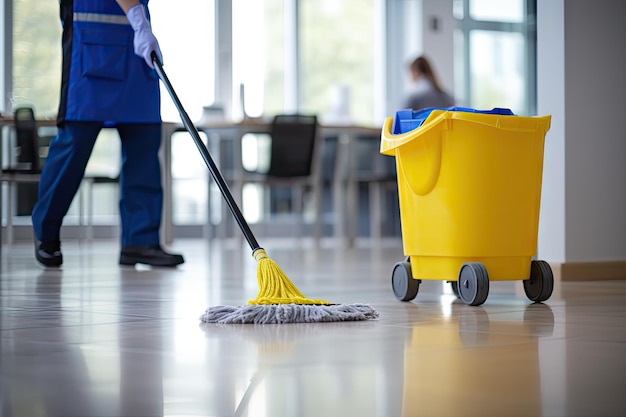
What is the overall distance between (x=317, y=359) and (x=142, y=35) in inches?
85.9

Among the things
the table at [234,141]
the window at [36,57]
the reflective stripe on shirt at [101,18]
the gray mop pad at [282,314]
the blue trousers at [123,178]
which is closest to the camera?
the gray mop pad at [282,314]

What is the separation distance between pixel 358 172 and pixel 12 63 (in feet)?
9.93

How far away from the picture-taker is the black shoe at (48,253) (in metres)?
3.67

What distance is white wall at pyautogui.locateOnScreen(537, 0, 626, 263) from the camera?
3006 mm

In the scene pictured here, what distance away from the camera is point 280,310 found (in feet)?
5.76

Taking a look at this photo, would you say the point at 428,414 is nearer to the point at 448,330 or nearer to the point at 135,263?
the point at 448,330

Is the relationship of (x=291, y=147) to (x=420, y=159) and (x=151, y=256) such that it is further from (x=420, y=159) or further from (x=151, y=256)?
(x=420, y=159)

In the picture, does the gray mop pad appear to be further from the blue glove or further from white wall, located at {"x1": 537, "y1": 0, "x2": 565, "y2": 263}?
the blue glove

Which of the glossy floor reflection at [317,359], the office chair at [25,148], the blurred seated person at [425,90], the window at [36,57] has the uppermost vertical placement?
the window at [36,57]

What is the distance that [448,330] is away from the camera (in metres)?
1.65

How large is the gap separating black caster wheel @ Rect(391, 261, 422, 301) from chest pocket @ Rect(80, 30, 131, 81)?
161cm

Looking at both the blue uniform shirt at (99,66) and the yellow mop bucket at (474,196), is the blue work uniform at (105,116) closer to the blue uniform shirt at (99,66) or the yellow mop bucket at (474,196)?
the blue uniform shirt at (99,66)

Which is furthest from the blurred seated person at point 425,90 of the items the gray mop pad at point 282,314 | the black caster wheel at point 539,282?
the gray mop pad at point 282,314

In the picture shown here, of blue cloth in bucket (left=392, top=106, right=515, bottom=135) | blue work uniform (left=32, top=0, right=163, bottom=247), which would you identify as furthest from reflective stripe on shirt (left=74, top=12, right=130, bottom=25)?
blue cloth in bucket (left=392, top=106, right=515, bottom=135)
